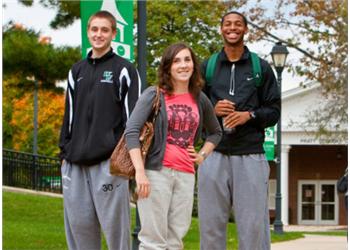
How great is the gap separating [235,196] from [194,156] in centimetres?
55

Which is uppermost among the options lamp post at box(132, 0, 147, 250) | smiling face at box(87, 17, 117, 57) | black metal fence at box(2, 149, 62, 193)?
lamp post at box(132, 0, 147, 250)

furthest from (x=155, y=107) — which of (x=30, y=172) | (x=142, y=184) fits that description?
(x=30, y=172)

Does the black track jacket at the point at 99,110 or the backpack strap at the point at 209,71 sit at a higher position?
the backpack strap at the point at 209,71

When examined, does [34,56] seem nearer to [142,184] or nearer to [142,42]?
[142,42]

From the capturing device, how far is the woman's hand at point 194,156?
6.09 m

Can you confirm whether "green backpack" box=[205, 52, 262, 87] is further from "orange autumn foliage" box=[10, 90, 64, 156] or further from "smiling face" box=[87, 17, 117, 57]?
"orange autumn foliage" box=[10, 90, 64, 156]

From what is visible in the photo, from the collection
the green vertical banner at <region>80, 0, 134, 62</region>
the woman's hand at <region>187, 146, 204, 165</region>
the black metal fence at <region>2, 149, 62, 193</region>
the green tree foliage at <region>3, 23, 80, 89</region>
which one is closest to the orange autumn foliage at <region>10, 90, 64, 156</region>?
the black metal fence at <region>2, 149, 62, 193</region>

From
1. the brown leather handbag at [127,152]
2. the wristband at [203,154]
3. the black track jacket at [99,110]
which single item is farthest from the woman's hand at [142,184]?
the wristband at [203,154]

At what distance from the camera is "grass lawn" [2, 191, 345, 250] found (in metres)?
13.8

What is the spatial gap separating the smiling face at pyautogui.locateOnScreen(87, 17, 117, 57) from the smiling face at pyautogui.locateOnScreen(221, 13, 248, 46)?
803 millimetres

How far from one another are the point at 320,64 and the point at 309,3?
1912 millimetres

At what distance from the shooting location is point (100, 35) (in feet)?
21.1

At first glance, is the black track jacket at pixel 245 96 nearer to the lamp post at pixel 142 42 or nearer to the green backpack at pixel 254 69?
the green backpack at pixel 254 69

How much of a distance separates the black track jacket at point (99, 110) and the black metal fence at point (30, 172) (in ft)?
68.0
